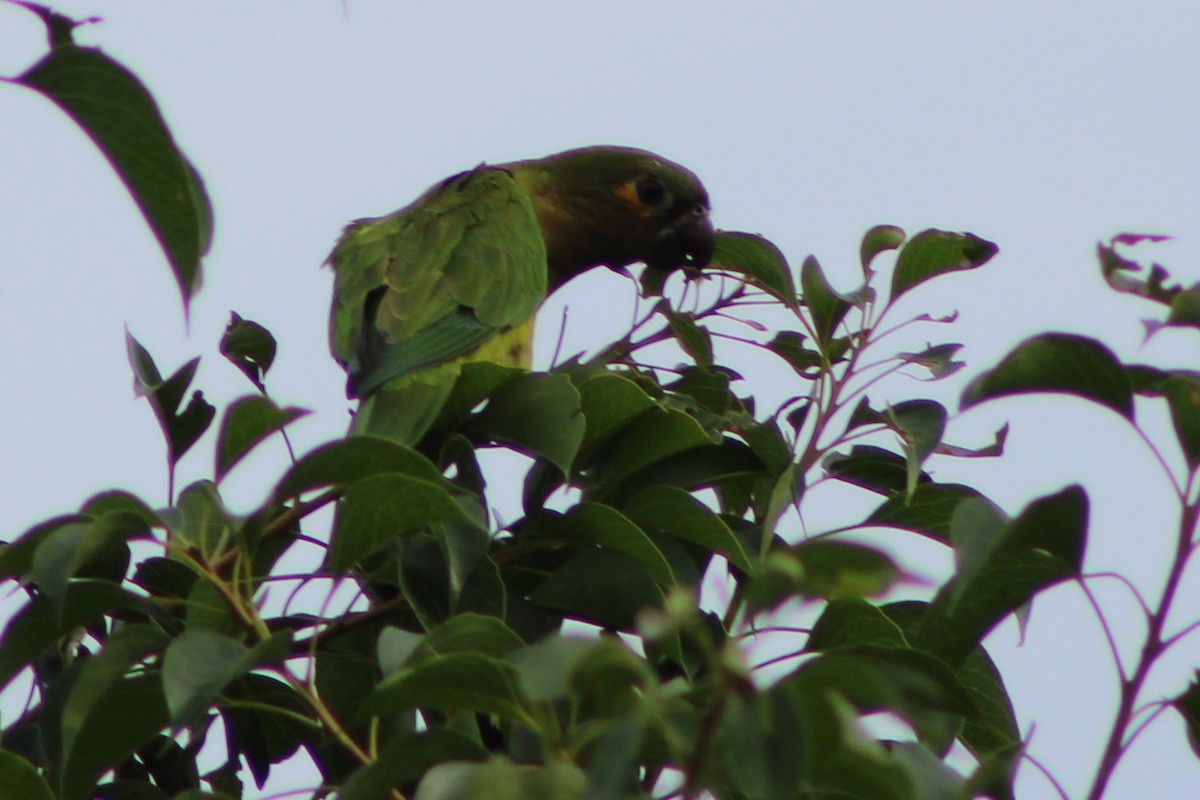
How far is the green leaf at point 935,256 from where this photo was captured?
97.1 inches

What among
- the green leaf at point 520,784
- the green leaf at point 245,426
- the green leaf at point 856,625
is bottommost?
the green leaf at point 856,625

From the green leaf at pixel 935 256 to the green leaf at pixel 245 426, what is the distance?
1.15 m

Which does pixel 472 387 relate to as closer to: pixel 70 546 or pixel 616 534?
pixel 616 534

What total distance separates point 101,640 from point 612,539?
88 cm

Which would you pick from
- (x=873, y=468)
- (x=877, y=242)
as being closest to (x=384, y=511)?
(x=873, y=468)

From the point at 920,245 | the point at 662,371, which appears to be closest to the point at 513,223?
the point at 662,371

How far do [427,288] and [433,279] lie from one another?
0.05 meters

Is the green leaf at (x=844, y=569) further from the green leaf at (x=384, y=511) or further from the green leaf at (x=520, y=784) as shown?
the green leaf at (x=384, y=511)

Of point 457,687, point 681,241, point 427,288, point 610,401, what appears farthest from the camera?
point 681,241

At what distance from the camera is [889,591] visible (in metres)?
0.98

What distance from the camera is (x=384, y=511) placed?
1785 millimetres

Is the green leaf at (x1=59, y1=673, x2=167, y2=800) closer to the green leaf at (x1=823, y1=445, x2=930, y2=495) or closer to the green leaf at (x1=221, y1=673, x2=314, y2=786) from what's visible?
the green leaf at (x1=221, y1=673, x2=314, y2=786)

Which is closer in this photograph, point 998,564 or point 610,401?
point 998,564

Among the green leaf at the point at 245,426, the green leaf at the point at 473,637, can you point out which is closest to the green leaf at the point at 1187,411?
the green leaf at the point at 473,637
